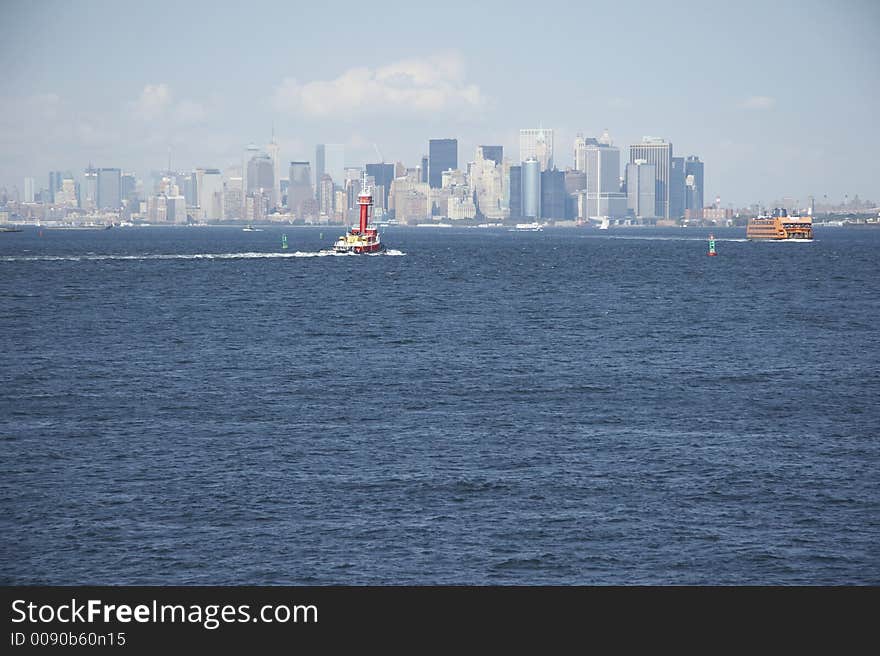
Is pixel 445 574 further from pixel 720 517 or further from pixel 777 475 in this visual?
pixel 777 475

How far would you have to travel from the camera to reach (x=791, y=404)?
58.5 m

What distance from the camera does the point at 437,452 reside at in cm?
4609

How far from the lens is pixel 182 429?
167 ft

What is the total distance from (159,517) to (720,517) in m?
18.6

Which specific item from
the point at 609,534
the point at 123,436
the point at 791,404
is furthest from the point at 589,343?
the point at 609,534

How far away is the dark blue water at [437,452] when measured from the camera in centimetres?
3259

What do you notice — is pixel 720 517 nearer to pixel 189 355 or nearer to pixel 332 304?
pixel 189 355

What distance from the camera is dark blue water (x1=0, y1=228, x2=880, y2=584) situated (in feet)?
107

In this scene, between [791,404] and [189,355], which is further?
[189,355]

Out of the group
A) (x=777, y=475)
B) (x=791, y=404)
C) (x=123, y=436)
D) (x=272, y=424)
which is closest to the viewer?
(x=777, y=475)
